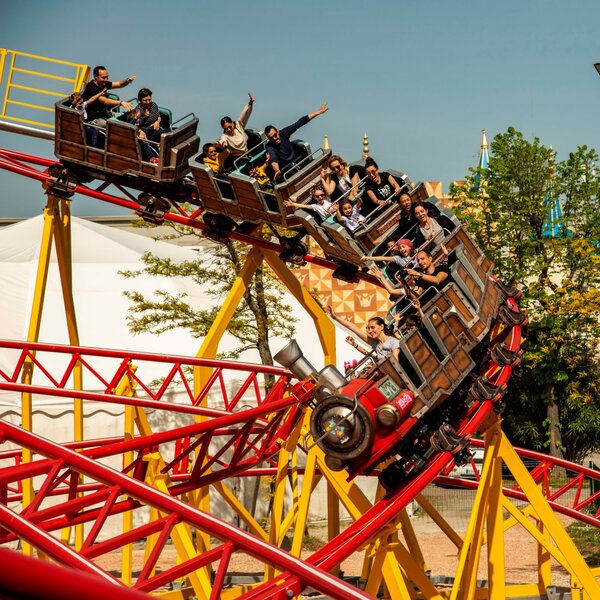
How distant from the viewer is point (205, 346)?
460 inches

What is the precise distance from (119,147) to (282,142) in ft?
5.96

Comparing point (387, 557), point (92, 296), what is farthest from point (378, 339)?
point (92, 296)

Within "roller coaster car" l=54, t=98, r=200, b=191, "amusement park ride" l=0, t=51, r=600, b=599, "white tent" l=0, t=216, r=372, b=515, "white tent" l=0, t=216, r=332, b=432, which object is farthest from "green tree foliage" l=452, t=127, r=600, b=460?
"roller coaster car" l=54, t=98, r=200, b=191

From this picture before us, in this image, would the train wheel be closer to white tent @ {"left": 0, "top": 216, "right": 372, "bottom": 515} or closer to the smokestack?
the smokestack

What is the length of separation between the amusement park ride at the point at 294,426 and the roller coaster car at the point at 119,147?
2 centimetres

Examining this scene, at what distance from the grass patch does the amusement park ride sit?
8.03 ft

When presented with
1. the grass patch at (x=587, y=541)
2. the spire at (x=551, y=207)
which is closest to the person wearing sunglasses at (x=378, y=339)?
the grass patch at (x=587, y=541)

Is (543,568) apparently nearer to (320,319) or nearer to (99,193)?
(320,319)

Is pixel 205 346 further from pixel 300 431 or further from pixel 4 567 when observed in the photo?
pixel 4 567

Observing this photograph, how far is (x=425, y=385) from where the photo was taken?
856 centimetres

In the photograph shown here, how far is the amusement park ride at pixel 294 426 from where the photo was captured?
6.45 meters

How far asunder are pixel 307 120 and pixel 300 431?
3.75m

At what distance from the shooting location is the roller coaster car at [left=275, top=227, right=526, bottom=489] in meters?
8.24

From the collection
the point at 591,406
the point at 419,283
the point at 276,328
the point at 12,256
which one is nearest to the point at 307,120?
the point at 419,283
